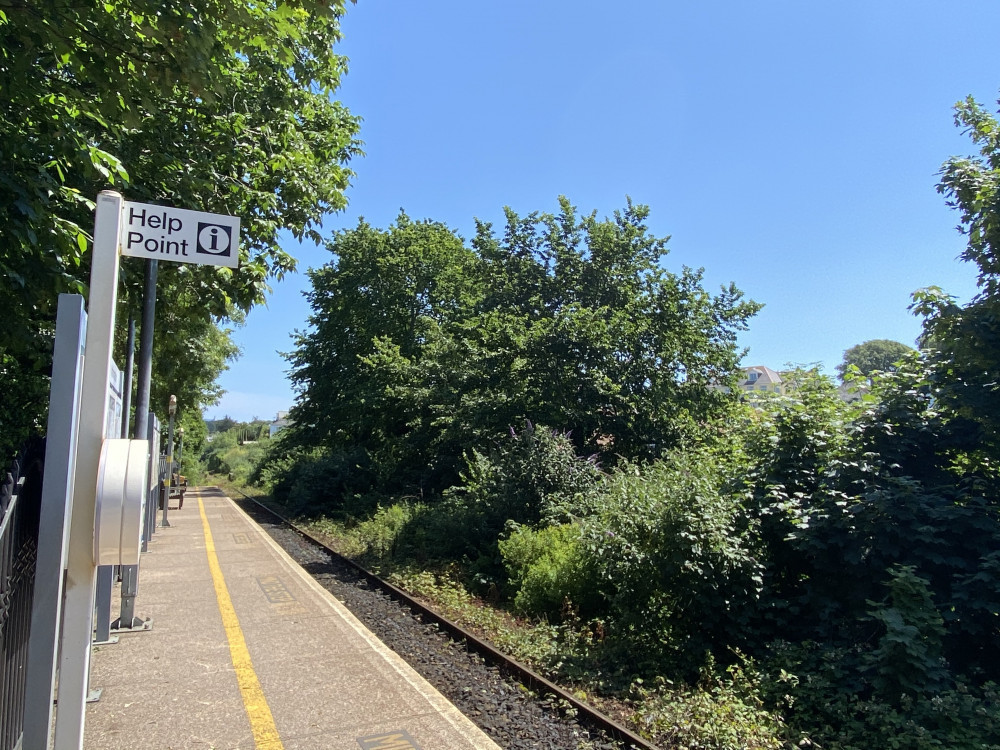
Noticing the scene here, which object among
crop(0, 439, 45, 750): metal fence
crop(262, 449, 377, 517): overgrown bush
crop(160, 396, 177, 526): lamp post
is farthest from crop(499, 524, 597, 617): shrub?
crop(262, 449, 377, 517): overgrown bush

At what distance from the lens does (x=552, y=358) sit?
50.4ft

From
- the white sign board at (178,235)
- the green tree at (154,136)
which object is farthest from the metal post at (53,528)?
the green tree at (154,136)

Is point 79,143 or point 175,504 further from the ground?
point 79,143

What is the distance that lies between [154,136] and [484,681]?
283 inches

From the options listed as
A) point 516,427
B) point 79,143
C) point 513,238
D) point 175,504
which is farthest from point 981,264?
point 175,504

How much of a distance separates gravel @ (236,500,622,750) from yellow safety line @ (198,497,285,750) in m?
1.69

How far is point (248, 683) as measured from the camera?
18.7 feet

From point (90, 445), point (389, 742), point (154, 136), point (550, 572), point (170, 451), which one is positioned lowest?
point (389, 742)

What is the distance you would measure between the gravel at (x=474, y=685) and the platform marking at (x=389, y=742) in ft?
2.81

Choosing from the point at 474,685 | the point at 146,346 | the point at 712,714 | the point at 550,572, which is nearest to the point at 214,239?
the point at 146,346

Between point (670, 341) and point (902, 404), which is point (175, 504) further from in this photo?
point (902, 404)

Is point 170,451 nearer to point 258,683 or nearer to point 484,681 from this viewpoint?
point 258,683

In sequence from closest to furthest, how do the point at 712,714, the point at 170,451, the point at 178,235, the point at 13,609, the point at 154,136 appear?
1. the point at 178,235
2. the point at 13,609
3. the point at 712,714
4. the point at 154,136
5. the point at 170,451

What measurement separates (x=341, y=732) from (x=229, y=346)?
26.0m
